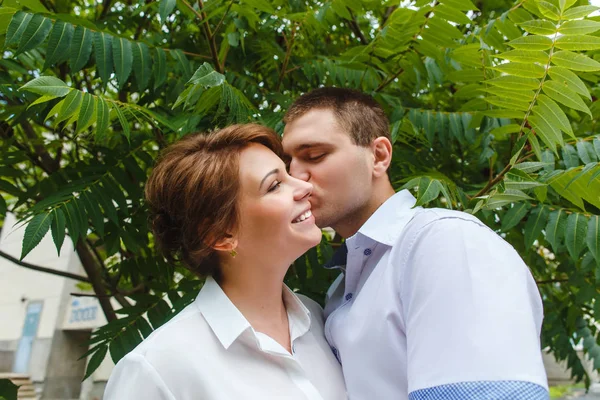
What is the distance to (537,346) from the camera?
1211 mm

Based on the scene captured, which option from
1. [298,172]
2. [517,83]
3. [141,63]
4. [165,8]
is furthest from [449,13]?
[141,63]

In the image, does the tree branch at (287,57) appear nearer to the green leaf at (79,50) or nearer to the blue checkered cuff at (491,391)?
the green leaf at (79,50)

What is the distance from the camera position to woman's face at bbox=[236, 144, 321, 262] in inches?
65.7

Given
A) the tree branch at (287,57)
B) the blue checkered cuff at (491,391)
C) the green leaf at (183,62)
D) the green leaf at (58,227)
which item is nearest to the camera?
the blue checkered cuff at (491,391)

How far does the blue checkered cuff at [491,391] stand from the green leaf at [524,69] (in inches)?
38.7

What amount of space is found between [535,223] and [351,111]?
31.8 inches

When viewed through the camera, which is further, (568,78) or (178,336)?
(568,78)

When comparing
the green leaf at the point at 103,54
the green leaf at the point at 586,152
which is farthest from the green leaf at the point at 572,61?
the green leaf at the point at 103,54

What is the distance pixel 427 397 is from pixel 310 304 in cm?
84

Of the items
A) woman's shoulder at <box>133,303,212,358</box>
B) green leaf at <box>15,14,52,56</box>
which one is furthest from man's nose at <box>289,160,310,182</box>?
green leaf at <box>15,14,52,56</box>

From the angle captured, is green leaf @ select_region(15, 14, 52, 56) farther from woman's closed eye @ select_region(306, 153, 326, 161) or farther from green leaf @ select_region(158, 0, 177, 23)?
woman's closed eye @ select_region(306, 153, 326, 161)

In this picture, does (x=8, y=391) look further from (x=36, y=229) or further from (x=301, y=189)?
(x=301, y=189)

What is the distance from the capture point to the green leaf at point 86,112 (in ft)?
5.96

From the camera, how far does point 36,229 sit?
198 centimetres
